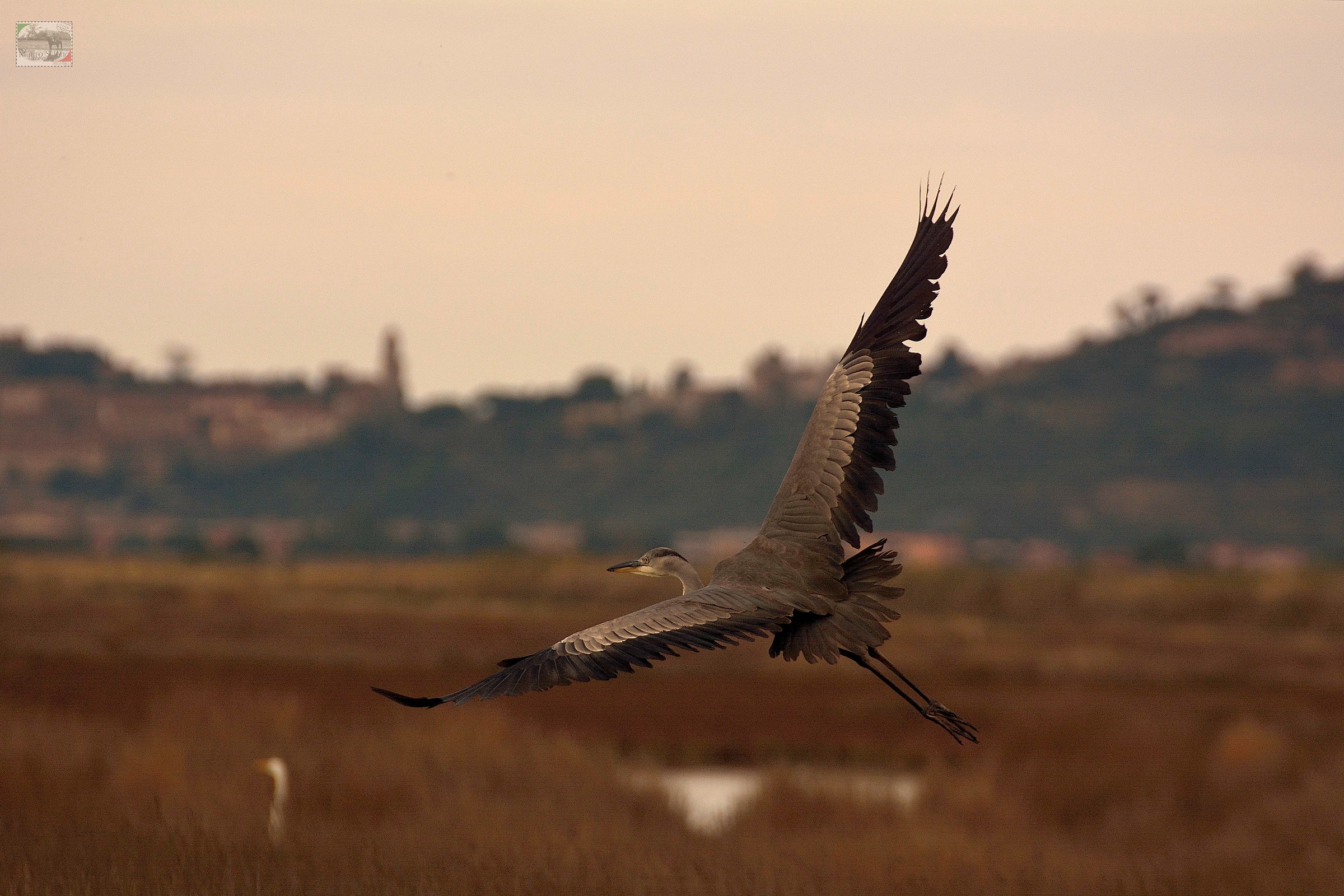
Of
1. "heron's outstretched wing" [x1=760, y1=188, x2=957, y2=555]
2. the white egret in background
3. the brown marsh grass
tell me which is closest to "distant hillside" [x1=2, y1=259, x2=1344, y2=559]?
the brown marsh grass

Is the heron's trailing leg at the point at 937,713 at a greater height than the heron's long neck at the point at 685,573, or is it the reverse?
the heron's long neck at the point at 685,573

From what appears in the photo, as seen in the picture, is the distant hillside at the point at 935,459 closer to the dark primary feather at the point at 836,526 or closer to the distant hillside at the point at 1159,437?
the distant hillside at the point at 1159,437

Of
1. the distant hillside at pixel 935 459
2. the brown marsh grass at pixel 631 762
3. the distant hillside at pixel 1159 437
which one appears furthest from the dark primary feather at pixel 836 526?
the distant hillside at pixel 1159 437

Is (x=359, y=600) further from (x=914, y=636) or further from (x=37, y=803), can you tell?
(x=37, y=803)

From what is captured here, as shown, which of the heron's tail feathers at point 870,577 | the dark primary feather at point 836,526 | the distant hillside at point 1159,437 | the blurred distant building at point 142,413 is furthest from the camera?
the blurred distant building at point 142,413

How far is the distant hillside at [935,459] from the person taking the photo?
13650cm

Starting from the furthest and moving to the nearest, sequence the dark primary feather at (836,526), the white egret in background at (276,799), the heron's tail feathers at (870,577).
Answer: the white egret in background at (276,799) → the heron's tail feathers at (870,577) → the dark primary feather at (836,526)

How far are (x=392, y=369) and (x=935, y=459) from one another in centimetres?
6515

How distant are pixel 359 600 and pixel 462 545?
69.0 m

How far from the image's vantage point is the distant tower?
602 ft

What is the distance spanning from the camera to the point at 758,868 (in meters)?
14.8

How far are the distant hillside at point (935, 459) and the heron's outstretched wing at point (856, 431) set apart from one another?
113 meters

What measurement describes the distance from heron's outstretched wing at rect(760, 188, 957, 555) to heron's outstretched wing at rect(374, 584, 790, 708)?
1.93 ft

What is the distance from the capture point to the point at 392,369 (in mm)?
188125
